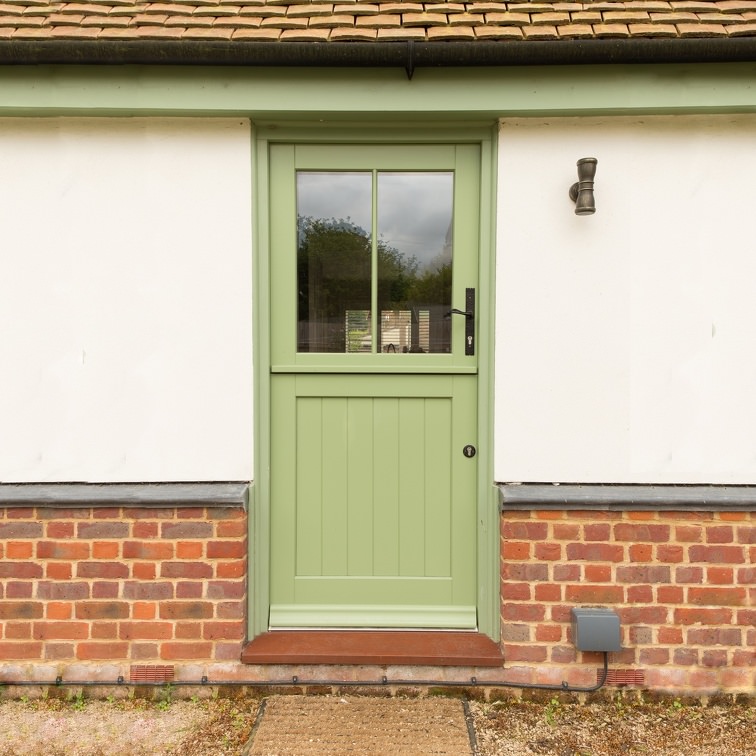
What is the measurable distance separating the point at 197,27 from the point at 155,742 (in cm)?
328

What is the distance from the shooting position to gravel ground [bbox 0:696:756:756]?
2314mm

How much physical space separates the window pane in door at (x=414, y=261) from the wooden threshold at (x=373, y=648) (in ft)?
4.86

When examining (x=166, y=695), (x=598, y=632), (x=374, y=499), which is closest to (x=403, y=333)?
(x=374, y=499)

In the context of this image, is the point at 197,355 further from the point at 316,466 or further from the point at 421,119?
the point at 421,119

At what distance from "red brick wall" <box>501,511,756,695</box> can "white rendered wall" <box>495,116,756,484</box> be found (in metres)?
0.24

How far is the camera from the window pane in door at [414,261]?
2836 mm

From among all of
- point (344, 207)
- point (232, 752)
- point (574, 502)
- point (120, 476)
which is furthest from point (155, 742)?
point (344, 207)

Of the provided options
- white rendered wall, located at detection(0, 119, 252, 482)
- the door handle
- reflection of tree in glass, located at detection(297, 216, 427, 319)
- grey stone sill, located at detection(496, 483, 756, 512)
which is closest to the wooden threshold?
grey stone sill, located at detection(496, 483, 756, 512)

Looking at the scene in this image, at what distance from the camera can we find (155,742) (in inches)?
92.7

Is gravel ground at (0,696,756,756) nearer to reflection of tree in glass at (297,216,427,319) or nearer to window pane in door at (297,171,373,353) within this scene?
window pane in door at (297,171,373,353)

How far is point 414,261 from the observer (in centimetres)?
287

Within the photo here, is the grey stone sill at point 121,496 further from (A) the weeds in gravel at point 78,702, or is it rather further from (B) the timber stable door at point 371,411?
(A) the weeds in gravel at point 78,702

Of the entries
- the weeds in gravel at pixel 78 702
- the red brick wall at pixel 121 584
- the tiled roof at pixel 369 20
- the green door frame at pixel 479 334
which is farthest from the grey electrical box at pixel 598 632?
the tiled roof at pixel 369 20

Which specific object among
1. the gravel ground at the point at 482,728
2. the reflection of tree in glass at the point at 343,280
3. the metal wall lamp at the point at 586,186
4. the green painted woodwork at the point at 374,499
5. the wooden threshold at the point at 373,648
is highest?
the metal wall lamp at the point at 586,186
